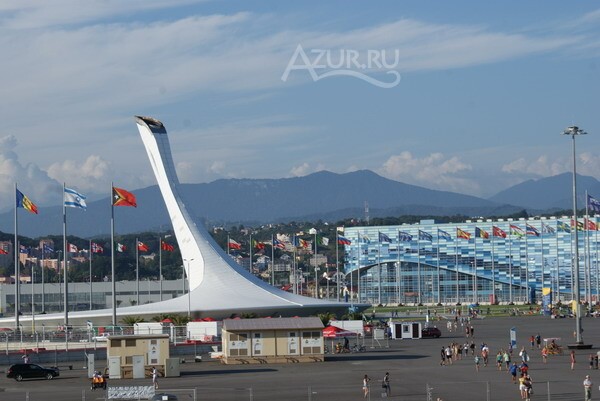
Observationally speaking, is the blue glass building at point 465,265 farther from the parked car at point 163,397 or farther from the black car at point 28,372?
the parked car at point 163,397

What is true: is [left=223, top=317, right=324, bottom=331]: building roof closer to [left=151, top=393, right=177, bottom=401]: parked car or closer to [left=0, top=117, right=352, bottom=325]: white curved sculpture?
[left=151, top=393, right=177, bottom=401]: parked car

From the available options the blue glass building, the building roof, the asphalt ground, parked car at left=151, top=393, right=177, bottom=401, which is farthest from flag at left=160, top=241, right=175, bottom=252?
parked car at left=151, top=393, right=177, bottom=401

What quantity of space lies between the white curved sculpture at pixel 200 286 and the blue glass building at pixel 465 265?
60.9 metres

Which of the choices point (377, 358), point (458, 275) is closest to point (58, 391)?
point (377, 358)

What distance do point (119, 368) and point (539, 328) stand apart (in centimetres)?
3706

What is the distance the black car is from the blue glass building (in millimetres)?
100456

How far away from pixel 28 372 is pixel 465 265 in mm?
112096

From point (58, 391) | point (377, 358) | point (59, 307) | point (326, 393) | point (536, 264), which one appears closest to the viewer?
point (326, 393)

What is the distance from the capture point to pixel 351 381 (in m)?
40.4

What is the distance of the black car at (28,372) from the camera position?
143 ft

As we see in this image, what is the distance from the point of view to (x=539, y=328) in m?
73.6

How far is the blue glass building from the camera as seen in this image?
14600 cm

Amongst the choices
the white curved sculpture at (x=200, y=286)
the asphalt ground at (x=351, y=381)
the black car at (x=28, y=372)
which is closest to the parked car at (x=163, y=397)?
the asphalt ground at (x=351, y=381)

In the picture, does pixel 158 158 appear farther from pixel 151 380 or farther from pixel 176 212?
pixel 151 380
